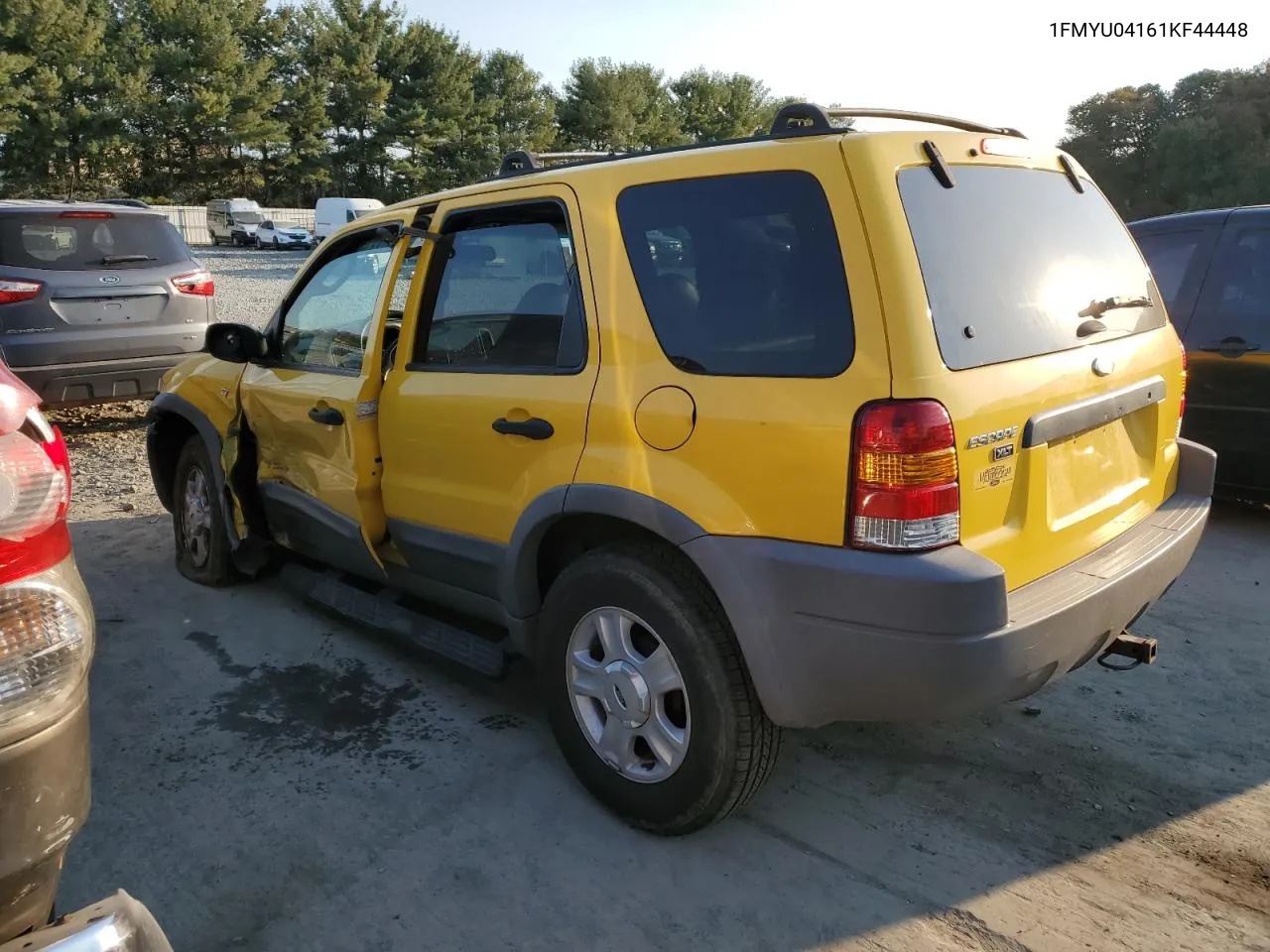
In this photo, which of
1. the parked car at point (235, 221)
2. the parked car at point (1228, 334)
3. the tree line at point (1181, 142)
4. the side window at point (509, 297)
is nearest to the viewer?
the side window at point (509, 297)

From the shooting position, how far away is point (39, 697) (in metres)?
1.48

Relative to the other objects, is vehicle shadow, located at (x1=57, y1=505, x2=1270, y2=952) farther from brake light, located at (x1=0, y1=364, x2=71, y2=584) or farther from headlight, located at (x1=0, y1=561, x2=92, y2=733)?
brake light, located at (x1=0, y1=364, x2=71, y2=584)

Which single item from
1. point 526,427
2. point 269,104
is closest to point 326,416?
point 526,427

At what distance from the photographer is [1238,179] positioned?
31.5 m

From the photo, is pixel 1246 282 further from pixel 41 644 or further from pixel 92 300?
pixel 92 300

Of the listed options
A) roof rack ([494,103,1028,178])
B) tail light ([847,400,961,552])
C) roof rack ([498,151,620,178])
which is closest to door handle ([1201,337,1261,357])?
roof rack ([494,103,1028,178])

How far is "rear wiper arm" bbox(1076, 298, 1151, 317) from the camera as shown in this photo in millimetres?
2828

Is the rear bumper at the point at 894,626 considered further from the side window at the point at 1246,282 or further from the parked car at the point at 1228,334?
the side window at the point at 1246,282

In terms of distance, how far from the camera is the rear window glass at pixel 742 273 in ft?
7.74

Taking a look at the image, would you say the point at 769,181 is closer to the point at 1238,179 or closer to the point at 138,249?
the point at 138,249

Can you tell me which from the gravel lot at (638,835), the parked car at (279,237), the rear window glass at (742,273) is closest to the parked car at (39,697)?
the gravel lot at (638,835)

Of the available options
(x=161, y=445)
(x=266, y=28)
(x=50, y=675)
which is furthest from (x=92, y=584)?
(x=266, y=28)

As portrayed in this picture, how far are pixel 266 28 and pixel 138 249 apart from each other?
177 feet

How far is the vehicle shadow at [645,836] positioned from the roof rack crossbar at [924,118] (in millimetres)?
2025
